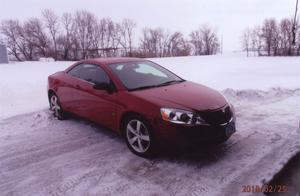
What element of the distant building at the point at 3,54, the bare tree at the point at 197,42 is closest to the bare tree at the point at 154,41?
the bare tree at the point at 197,42

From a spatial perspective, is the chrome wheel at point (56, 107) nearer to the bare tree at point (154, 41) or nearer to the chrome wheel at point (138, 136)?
the chrome wheel at point (138, 136)

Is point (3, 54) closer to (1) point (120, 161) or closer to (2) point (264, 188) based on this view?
(1) point (120, 161)

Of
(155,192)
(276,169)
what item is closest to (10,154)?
(155,192)

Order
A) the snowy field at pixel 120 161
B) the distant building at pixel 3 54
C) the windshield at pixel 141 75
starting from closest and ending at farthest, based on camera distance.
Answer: the snowy field at pixel 120 161 < the windshield at pixel 141 75 < the distant building at pixel 3 54

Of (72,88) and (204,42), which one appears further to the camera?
(204,42)

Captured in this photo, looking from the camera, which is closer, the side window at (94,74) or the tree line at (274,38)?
the side window at (94,74)

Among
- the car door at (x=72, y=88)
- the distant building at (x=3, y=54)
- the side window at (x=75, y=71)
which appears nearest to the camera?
the car door at (x=72, y=88)

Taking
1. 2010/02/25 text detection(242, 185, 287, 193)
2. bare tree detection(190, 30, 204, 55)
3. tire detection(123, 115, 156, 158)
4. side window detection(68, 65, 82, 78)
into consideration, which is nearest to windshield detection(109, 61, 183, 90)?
tire detection(123, 115, 156, 158)

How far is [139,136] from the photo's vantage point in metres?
3.75

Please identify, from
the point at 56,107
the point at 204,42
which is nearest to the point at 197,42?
the point at 204,42

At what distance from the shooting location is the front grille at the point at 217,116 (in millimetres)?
3398

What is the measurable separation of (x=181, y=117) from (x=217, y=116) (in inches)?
20.5

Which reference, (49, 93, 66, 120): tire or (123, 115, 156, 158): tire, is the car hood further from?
(49, 93, 66, 120): tire

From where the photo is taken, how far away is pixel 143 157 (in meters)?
3.76
